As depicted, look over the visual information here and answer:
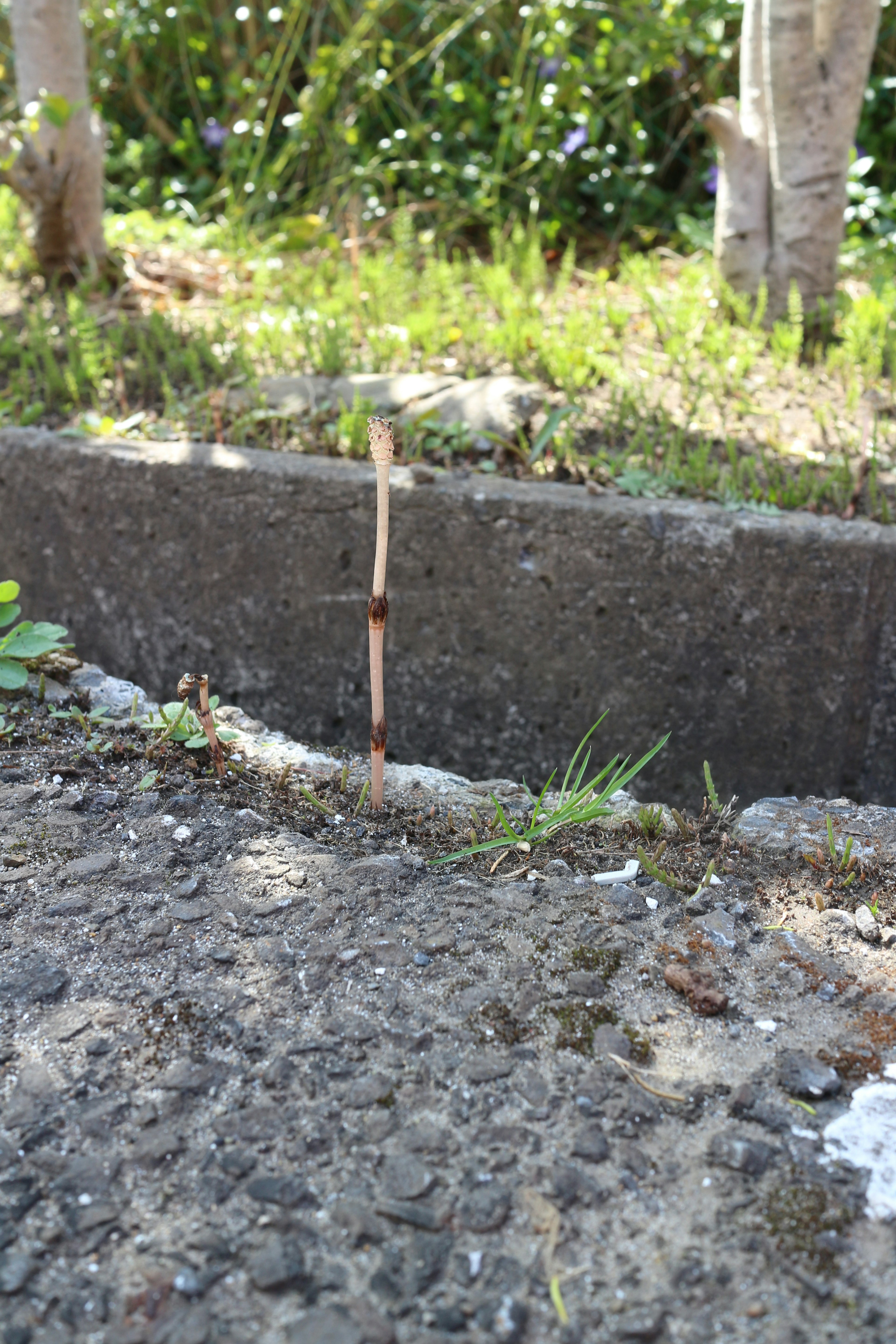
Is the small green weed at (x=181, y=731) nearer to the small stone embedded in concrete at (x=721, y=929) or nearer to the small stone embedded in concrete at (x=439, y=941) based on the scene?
the small stone embedded in concrete at (x=439, y=941)

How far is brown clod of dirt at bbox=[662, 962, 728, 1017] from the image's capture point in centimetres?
139

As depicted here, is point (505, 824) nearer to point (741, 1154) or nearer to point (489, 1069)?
point (489, 1069)

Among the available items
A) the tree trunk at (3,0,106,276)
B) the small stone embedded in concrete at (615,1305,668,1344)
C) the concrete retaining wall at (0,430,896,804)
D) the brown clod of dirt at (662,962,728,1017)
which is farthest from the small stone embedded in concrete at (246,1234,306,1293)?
the tree trunk at (3,0,106,276)

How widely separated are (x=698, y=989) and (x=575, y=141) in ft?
12.8

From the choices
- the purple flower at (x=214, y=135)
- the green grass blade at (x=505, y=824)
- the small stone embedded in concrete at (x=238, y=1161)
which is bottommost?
the small stone embedded in concrete at (x=238, y=1161)

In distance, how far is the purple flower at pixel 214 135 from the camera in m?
4.96

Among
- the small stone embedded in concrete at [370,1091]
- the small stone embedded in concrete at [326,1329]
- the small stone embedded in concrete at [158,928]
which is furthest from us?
the small stone embedded in concrete at [158,928]

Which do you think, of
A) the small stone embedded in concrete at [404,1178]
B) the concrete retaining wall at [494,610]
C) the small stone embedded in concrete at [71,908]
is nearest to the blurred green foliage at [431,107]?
the concrete retaining wall at [494,610]

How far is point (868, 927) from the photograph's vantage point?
60.7 inches

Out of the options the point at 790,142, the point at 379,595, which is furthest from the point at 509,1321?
the point at 790,142

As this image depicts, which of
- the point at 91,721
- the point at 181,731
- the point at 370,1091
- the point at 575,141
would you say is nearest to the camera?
the point at 370,1091

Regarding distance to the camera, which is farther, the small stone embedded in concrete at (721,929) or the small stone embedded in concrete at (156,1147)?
the small stone embedded in concrete at (721,929)

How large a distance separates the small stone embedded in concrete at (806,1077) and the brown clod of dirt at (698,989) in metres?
0.10

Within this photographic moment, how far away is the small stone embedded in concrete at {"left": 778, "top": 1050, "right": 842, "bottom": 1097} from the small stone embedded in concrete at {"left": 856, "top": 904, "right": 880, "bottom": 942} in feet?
0.92
